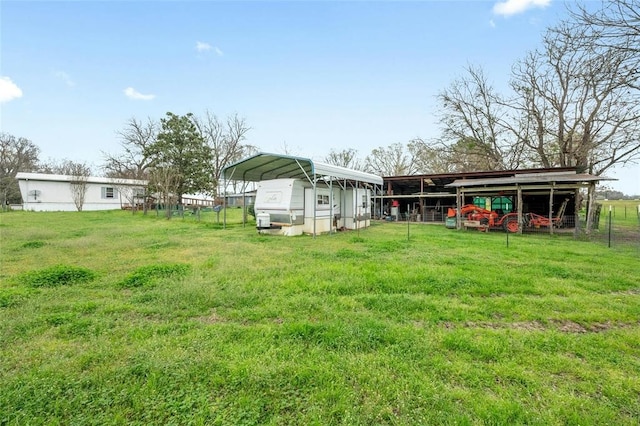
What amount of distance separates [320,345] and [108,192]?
36003 mm

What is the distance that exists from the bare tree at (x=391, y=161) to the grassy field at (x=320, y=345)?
3409 centimetres

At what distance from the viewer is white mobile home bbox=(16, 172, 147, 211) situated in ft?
86.5

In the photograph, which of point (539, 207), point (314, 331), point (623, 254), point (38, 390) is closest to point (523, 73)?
point (539, 207)

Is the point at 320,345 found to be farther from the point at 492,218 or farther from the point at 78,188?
the point at 78,188

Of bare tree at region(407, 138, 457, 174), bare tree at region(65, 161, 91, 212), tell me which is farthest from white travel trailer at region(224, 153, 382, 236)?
bare tree at region(65, 161, 91, 212)

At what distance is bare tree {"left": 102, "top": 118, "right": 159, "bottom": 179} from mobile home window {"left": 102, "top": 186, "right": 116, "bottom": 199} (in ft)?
9.24

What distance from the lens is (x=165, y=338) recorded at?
321 centimetres

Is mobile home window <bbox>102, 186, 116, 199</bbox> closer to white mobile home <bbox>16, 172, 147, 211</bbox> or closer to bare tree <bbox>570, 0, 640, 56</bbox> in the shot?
white mobile home <bbox>16, 172, 147, 211</bbox>

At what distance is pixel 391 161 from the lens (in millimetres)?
40406

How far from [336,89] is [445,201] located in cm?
1247

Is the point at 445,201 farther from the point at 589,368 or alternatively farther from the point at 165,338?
the point at 165,338

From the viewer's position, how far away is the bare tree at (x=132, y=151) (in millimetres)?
32750

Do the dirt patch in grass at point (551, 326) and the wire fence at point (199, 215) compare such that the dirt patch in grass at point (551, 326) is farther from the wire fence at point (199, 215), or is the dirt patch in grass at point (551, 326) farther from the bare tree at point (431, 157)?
the bare tree at point (431, 157)

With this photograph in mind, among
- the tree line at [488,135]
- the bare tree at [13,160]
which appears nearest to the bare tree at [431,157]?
the tree line at [488,135]
